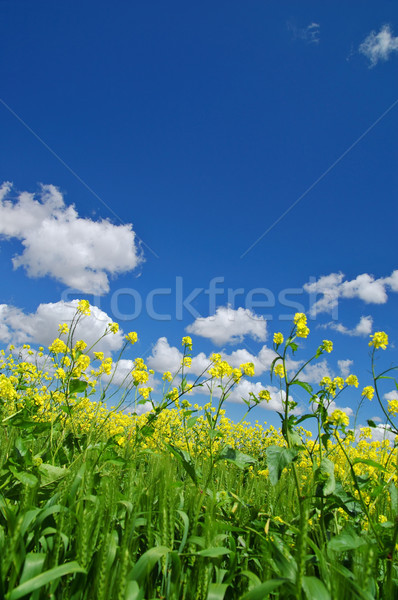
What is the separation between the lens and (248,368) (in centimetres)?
320

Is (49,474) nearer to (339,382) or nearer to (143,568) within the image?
(143,568)

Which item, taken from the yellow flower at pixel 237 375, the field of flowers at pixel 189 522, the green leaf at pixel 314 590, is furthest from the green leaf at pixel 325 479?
the yellow flower at pixel 237 375

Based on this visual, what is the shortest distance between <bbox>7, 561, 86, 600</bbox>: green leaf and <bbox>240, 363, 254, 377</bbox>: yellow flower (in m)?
2.12

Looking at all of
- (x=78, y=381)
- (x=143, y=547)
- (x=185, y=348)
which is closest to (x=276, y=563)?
(x=143, y=547)

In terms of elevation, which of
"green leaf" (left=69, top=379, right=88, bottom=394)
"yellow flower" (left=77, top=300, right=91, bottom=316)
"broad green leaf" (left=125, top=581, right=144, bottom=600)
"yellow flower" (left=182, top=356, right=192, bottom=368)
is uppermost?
"yellow flower" (left=77, top=300, right=91, bottom=316)

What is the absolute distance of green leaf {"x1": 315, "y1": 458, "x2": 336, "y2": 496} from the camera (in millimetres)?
1877

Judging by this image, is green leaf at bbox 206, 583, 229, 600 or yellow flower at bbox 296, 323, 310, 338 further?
yellow flower at bbox 296, 323, 310, 338

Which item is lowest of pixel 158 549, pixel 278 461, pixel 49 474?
pixel 158 549

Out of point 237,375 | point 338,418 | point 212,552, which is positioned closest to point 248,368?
point 237,375

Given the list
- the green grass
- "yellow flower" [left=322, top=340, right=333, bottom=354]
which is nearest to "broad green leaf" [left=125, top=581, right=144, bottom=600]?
the green grass

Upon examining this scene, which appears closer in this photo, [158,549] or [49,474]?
[158,549]

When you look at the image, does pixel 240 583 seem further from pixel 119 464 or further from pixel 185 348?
pixel 185 348

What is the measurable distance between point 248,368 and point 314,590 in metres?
1.98

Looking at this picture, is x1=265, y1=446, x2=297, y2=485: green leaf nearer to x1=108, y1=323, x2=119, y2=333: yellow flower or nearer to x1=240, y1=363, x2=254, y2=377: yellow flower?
x1=240, y1=363, x2=254, y2=377: yellow flower
